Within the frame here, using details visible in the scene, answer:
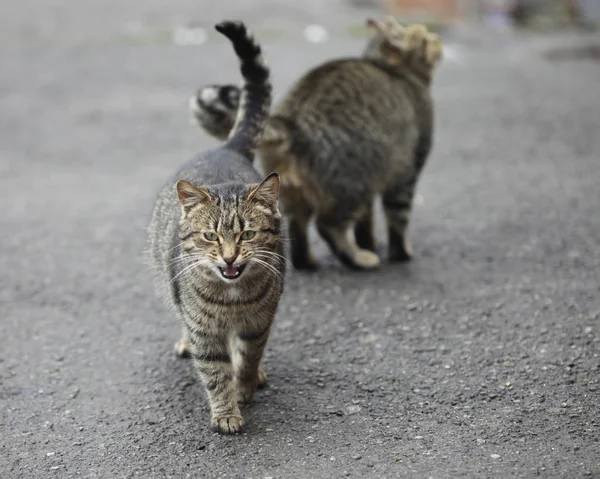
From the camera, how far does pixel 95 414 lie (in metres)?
4.07

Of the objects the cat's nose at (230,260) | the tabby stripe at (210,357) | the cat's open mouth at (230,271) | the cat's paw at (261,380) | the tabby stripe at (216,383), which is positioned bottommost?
the cat's paw at (261,380)

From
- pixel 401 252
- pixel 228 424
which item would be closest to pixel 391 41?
pixel 401 252

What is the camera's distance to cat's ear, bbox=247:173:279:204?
3727 millimetres

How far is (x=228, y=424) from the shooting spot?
12.6ft

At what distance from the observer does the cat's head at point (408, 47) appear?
6.28 metres

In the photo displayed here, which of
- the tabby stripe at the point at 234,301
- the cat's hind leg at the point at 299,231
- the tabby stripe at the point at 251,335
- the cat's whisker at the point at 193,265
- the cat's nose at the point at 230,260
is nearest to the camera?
the cat's nose at the point at 230,260

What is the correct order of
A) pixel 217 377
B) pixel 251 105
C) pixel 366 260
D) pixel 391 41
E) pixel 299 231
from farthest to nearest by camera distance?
pixel 391 41 < pixel 366 260 < pixel 299 231 < pixel 251 105 < pixel 217 377

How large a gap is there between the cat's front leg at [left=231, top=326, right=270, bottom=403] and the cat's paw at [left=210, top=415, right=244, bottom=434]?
227mm

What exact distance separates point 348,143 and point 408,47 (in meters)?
1.14

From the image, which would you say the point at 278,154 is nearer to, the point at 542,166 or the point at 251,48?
the point at 251,48

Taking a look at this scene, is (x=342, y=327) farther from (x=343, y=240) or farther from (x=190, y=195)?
(x=190, y=195)

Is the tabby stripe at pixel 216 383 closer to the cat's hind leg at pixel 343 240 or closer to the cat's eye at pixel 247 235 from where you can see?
the cat's eye at pixel 247 235

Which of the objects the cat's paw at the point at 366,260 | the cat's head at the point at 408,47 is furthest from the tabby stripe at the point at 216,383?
the cat's head at the point at 408,47

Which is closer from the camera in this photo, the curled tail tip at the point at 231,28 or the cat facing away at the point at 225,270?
the cat facing away at the point at 225,270
